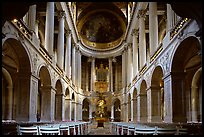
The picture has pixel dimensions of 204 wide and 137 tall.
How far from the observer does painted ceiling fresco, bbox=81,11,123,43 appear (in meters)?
43.6

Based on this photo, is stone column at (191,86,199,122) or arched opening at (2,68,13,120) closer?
stone column at (191,86,199,122)

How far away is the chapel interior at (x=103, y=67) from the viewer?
12.9 m

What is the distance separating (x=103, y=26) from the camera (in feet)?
144

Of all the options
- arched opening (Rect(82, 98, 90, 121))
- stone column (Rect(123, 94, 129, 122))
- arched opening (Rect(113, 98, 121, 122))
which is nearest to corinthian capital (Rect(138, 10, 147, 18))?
stone column (Rect(123, 94, 129, 122))

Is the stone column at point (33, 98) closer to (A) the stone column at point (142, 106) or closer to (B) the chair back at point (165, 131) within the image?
(B) the chair back at point (165, 131)

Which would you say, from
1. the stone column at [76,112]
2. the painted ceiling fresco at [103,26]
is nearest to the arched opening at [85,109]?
the stone column at [76,112]

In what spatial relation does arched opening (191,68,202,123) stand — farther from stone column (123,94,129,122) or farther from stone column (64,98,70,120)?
stone column (123,94,129,122)

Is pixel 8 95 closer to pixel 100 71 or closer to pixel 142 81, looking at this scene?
pixel 142 81

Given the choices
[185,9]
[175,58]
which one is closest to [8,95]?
[175,58]

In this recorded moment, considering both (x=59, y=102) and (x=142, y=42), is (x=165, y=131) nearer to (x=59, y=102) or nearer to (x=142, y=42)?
(x=142, y=42)

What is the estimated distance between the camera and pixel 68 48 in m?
31.7

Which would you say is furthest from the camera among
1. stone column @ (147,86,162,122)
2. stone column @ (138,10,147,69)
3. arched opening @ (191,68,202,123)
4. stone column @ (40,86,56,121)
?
stone column @ (138,10,147,69)

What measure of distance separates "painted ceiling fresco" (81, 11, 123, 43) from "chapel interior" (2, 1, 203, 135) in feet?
0.48

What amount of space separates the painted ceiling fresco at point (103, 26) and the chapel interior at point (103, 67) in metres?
0.15
